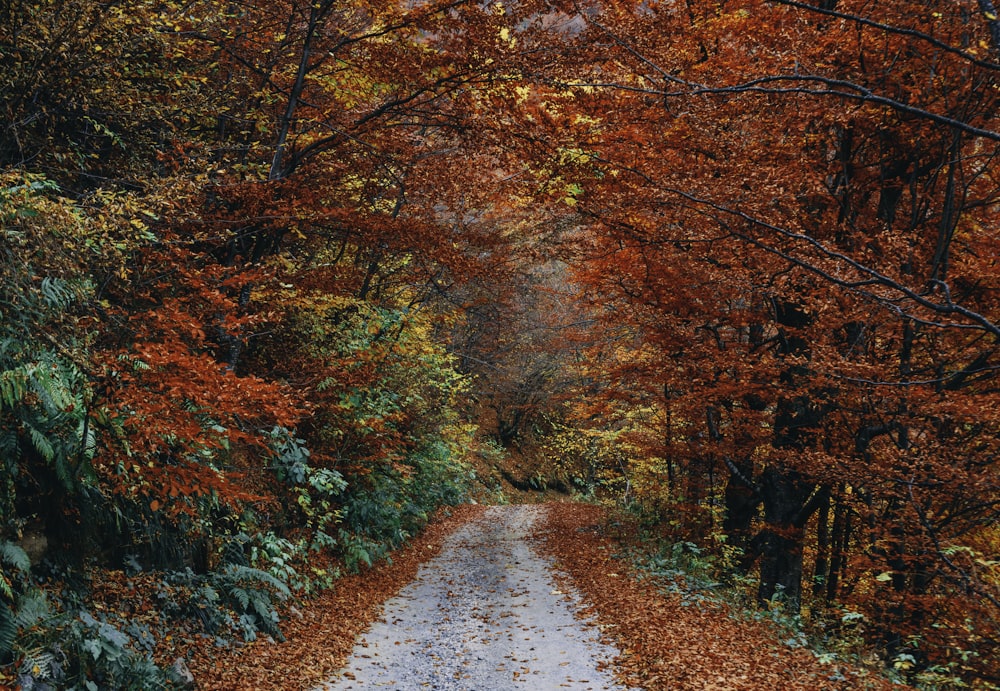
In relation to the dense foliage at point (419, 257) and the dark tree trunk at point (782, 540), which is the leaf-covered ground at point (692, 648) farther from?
the dark tree trunk at point (782, 540)

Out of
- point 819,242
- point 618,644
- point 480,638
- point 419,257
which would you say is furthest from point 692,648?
point 419,257

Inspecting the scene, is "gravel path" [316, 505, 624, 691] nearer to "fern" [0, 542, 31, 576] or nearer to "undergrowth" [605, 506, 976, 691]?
"undergrowth" [605, 506, 976, 691]

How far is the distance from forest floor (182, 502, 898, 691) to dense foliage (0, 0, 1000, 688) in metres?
0.59

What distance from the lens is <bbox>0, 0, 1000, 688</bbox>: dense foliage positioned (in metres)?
5.48

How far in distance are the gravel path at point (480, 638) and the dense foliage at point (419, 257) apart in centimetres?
145

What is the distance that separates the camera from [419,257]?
436 inches

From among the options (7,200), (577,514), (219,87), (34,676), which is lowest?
(577,514)

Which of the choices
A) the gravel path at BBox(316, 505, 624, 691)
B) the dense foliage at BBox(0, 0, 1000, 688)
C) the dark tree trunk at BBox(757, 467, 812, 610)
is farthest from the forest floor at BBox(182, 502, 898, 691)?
the dark tree trunk at BBox(757, 467, 812, 610)

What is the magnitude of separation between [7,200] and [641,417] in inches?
741

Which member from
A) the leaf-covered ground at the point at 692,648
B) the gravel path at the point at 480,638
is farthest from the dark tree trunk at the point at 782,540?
the gravel path at the point at 480,638

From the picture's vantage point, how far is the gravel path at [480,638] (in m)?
7.11

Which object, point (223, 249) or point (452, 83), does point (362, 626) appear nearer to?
point (223, 249)

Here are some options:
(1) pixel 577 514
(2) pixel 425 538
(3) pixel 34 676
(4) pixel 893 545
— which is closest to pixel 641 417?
(1) pixel 577 514

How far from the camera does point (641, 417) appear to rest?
2100cm
